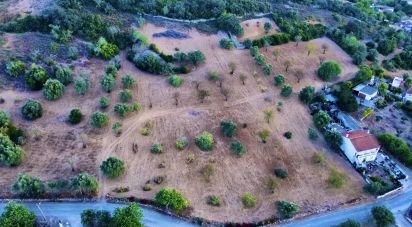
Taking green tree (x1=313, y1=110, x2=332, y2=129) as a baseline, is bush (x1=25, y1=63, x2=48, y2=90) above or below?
above

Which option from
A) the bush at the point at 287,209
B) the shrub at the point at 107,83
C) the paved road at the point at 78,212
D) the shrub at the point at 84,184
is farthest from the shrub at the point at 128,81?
the bush at the point at 287,209

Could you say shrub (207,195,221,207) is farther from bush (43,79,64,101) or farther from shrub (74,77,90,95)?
bush (43,79,64,101)

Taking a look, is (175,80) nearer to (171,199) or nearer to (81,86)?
(81,86)

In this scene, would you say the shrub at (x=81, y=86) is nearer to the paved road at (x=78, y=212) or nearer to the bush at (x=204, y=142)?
the bush at (x=204, y=142)

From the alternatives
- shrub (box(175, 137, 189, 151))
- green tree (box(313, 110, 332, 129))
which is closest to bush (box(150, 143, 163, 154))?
shrub (box(175, 137, 189, 151))

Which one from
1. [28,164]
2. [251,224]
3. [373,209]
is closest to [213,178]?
[251,224]
